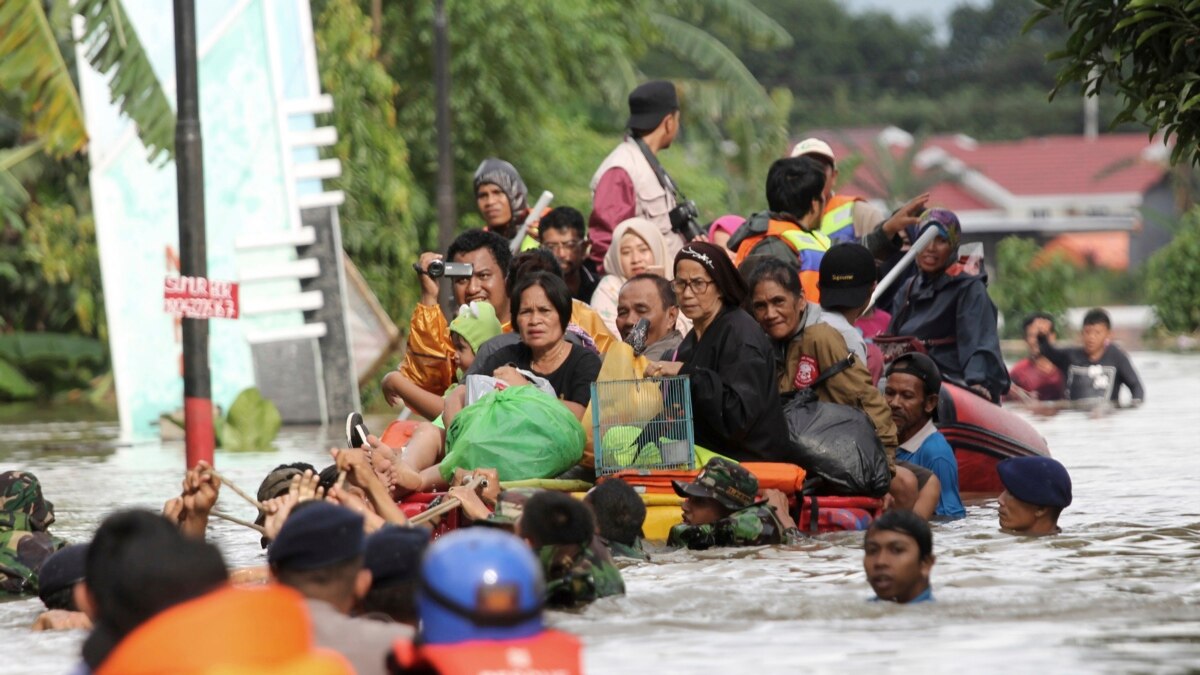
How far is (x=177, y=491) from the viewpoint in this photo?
14.5 meters

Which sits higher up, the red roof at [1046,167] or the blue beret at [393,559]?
the red roof at [1046,167]

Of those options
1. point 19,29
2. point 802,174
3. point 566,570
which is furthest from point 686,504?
point 19,29

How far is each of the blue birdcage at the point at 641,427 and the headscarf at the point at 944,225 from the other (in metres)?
3.17

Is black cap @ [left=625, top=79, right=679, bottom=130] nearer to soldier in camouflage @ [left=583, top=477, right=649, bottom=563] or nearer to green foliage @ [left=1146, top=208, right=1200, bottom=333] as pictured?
soldier in camouflage @ [left=583, top=477, right=649, bottom=563]

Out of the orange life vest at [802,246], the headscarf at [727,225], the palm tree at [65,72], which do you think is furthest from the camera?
the palm tree at [65,72]

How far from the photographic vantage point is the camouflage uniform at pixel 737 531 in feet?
32.9

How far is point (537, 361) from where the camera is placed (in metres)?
11.1

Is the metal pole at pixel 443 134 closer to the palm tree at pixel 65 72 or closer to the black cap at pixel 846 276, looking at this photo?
the palm tree at pixel 65 72

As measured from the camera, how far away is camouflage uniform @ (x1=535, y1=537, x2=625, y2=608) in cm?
838

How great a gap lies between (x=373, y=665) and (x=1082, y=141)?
8993cm

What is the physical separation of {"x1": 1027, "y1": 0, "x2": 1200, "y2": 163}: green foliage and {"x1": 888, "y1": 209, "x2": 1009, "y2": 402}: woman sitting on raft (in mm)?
2431

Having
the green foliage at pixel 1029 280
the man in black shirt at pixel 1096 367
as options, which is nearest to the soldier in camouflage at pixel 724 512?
the man in black shirt at pixel 1096 367

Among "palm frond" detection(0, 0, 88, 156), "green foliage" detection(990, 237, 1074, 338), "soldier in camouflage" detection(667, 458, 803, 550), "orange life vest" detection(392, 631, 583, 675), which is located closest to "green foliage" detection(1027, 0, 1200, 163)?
"soldier in camouflage" detection(667, 458, 803, 550)

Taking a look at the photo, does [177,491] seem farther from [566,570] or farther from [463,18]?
[463,18]
